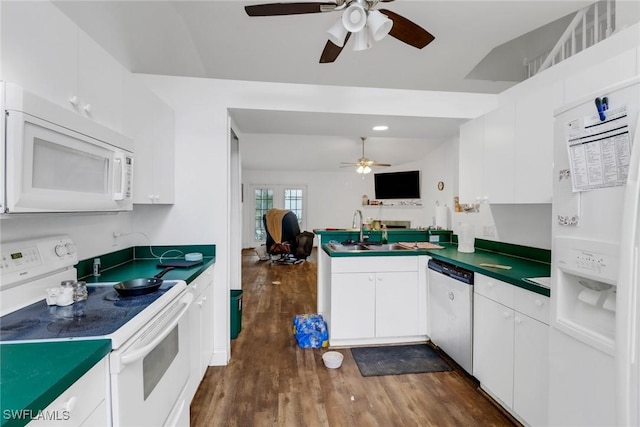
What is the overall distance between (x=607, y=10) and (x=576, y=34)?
0.36m

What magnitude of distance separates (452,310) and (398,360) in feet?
2.06

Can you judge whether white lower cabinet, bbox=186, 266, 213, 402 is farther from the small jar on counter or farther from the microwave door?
the microwave door

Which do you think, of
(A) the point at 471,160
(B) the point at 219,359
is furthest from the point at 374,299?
(A) the point at 471,160

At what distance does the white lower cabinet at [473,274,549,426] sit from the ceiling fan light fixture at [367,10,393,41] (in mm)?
1648

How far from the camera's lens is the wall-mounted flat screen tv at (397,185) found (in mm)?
6750

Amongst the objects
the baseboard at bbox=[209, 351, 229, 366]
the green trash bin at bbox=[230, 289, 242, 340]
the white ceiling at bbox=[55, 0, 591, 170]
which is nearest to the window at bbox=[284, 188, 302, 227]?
the white ceiling at bbox=[55, 0, 591, 170]

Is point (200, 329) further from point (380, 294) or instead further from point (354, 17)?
point (354, 17)

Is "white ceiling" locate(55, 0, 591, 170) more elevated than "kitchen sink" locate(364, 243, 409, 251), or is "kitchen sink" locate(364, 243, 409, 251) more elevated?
"white ceiling" locate(55, 0, 591, 170)

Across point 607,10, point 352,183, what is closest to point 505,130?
point 607,10

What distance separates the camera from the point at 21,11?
40.3 inches

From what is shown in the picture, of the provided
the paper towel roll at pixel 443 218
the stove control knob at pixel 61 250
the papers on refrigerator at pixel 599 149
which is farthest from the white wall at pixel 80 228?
the paper towel roll at pixel 443 218

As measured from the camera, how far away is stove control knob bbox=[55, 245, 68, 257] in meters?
1.46

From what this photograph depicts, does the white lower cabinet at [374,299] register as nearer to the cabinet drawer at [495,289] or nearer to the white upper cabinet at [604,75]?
the cabinet drawer at [495,289]

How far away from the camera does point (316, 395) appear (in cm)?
202
